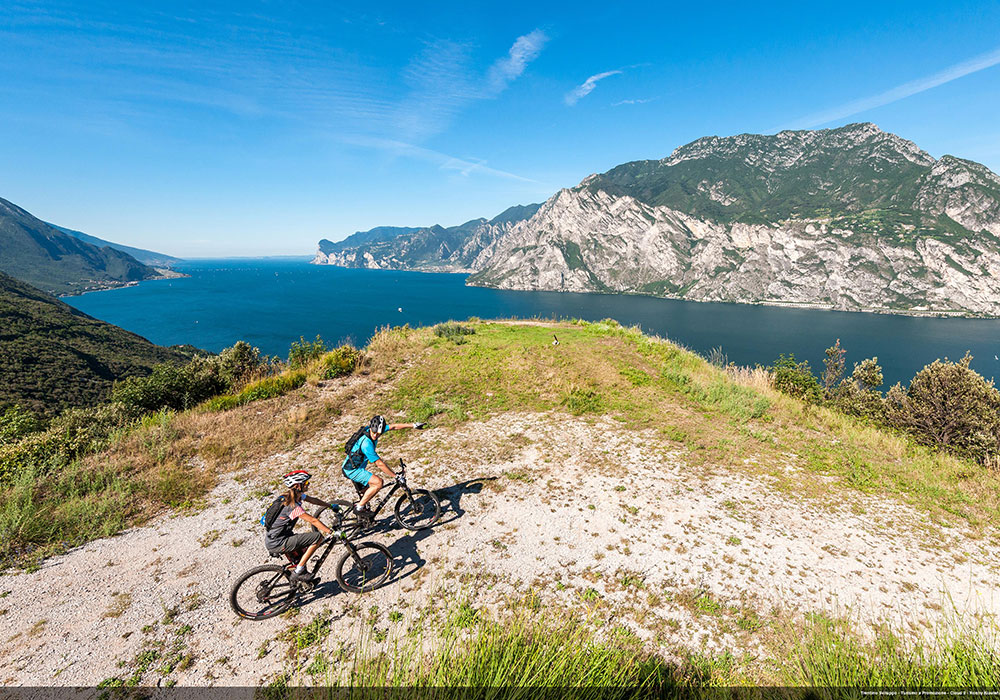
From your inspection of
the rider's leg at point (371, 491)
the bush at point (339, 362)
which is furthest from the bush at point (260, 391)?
the rider's leg at point (371, 491)

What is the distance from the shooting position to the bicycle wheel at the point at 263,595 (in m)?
5.99

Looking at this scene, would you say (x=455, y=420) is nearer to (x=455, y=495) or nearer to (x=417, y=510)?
(x=455, y=495)

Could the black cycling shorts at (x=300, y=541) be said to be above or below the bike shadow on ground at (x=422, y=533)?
above

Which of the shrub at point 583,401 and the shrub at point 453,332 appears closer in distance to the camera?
the shrub at point 583,401

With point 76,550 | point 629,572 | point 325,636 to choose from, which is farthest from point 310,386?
point 629,572

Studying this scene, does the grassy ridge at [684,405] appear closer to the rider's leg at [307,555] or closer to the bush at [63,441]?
the rider's leg at [307,555]

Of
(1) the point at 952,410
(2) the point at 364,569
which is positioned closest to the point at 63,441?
(2) the point at 364,569

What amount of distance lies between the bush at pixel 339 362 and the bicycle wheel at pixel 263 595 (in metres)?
12.1

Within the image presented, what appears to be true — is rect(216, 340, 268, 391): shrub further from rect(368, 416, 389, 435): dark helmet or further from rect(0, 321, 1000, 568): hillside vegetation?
rect(368, 416, 389, 435): dark helmet

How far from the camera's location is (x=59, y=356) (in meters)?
56.7

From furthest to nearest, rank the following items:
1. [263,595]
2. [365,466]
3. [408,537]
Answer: [408,537], [365,466], [263,595]

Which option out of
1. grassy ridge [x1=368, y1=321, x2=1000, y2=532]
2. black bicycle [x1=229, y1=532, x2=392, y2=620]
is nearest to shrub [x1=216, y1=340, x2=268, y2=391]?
grassy ridge [x1=368, y1=321, x2=1000, y2=532]

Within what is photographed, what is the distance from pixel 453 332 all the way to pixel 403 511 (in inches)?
683

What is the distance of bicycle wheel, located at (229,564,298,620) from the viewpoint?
5.99m
